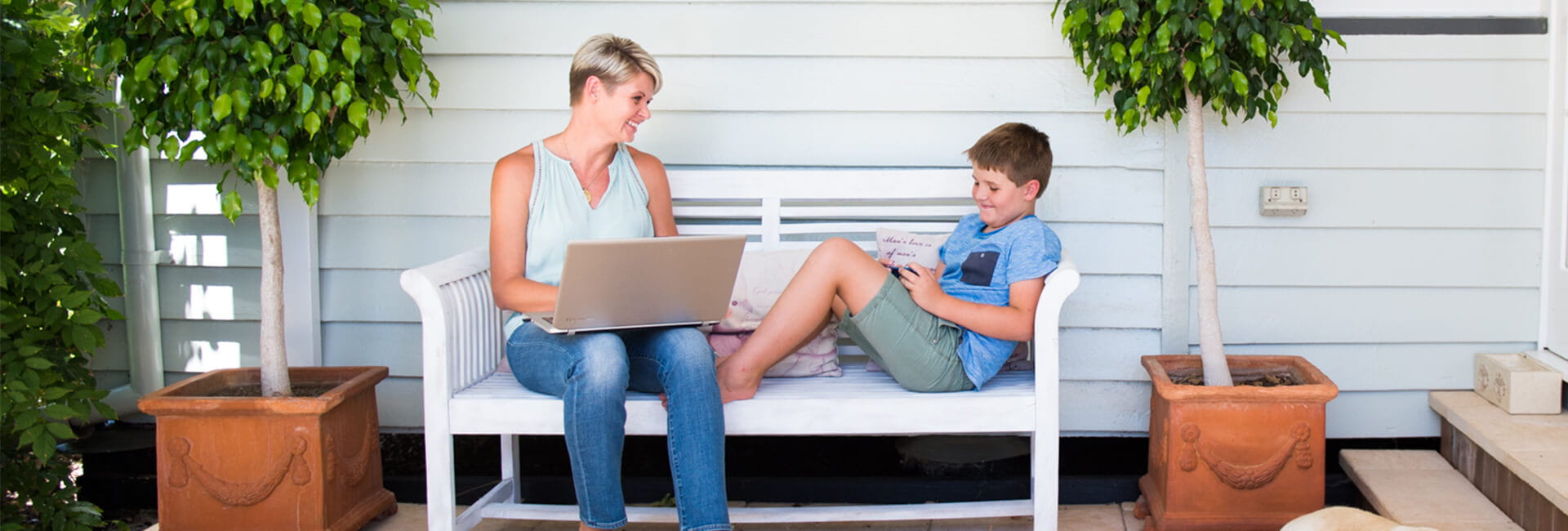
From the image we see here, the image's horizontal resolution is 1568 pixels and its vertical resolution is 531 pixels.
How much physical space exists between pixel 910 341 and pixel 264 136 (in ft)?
4.54

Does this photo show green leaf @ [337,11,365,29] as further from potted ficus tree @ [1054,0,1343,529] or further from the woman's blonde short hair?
potted ficus tree @ [1054,0,1343,529]

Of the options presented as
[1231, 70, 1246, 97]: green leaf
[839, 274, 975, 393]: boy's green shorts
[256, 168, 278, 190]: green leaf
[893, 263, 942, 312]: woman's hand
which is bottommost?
[839, 274, 975, 393]: boy's green shorts

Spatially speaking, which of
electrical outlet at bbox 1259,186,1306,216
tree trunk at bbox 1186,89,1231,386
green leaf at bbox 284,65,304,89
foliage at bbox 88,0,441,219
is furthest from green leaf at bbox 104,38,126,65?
electrical outlet at bbox 1259,186,1306,216

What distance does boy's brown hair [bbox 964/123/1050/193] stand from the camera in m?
2.54

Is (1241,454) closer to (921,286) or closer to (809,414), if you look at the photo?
(921,286)

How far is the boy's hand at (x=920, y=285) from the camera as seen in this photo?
8.14ft

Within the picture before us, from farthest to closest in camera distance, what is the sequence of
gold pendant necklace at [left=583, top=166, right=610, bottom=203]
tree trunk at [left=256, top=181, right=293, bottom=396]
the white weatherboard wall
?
the white weatherboard wall → tree trunk at [left=256, top=181, right=293, bottom=396] → gold pendant necklace at [left=583, top=166, right=610, bottom=203]

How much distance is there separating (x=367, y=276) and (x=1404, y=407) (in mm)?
2667

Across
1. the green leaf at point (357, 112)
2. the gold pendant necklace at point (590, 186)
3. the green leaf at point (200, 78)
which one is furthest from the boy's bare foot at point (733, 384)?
the green leaf at point (200, 78)

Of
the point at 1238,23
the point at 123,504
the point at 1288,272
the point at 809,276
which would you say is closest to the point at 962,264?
the point at 809,276

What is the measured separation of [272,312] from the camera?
2.74 meters

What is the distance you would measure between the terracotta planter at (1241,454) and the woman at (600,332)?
1025 mm

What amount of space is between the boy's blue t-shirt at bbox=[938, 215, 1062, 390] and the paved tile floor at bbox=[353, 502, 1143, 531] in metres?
0.53

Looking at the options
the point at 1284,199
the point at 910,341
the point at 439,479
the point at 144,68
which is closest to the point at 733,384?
the point at 910,341
